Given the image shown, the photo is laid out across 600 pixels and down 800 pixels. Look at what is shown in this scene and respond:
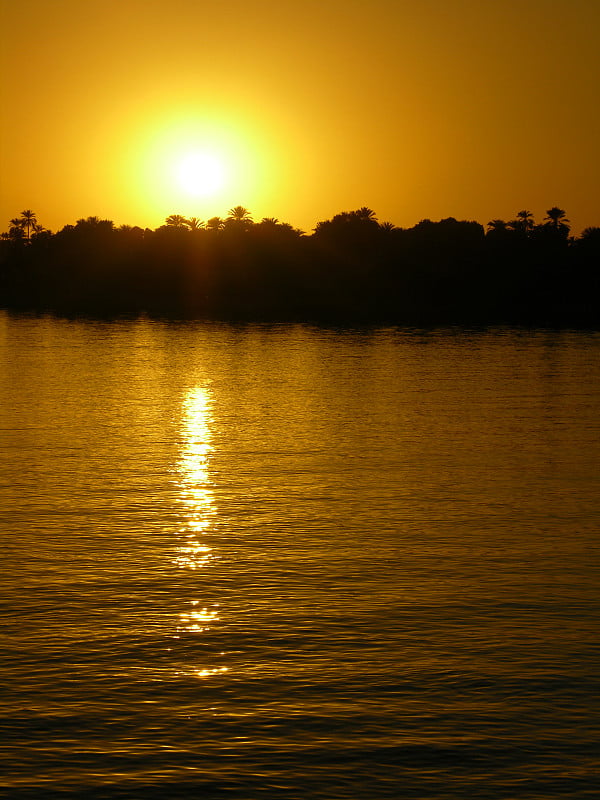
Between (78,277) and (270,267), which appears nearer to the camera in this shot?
(270,267)

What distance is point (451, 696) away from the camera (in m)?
12.2

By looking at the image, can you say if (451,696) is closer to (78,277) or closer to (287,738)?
(287,738)

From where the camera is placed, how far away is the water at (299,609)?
1066 cm

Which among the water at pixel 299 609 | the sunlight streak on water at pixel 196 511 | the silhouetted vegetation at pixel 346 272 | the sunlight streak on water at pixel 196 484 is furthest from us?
the silhouetted vegetation at pixel 346 272

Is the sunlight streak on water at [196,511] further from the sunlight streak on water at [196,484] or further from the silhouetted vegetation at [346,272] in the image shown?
the silhouetted vegetation at [346,272]

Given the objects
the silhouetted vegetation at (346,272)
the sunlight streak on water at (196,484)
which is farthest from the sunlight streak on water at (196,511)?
the silhouetted vegetation at (346,272)

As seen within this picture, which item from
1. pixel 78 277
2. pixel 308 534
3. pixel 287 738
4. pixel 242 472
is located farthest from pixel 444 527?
pixel 78 277

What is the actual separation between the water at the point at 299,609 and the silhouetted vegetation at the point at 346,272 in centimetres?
12252

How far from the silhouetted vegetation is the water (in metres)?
123

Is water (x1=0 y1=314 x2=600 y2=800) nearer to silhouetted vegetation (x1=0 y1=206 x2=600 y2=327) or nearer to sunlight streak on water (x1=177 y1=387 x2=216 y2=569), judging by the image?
sunlight streak on water (x1=177 y1=387 x2=216 y2=569)

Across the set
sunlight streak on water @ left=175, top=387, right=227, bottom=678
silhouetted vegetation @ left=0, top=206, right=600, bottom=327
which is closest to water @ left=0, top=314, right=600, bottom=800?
sunlight streak on water @ left=175, top=387, right=227, bottom=678

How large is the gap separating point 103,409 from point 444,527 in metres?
22.0

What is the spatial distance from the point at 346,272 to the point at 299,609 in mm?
166582

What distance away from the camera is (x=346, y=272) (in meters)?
180
